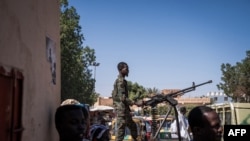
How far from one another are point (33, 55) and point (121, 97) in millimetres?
2600

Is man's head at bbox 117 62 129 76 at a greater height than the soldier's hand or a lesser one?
greater

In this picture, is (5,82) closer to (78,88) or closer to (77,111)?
(77,111)

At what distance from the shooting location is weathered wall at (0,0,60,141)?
2451 mm

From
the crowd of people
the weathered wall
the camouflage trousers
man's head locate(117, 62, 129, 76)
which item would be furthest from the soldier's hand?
the weathered wall

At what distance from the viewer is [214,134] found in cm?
233

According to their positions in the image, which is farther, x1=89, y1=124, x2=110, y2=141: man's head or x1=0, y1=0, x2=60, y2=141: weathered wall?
x1=89, y1=124, x2=110, y2=141: man's head

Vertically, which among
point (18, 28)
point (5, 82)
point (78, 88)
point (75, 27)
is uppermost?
point (75, 27)

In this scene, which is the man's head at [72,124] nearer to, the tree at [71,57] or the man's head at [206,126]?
the man's head at [206,126]

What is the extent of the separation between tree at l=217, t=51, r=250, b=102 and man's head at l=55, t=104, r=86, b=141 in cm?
2400

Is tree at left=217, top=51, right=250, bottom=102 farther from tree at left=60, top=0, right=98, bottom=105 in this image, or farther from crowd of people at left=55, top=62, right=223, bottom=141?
crowd of people at left=55, top=62, right=223, bottom=141

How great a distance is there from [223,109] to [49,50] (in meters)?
4.43

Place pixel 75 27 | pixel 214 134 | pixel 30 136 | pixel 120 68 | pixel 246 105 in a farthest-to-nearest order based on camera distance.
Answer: pixel 75 27 < pixel 246 105 < pixel 120 68 < pixel 30 136 < pixel 214 134

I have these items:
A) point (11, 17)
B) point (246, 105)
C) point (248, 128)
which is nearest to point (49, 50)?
point (11, 17)

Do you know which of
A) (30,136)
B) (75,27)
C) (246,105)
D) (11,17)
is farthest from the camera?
(75,27)
